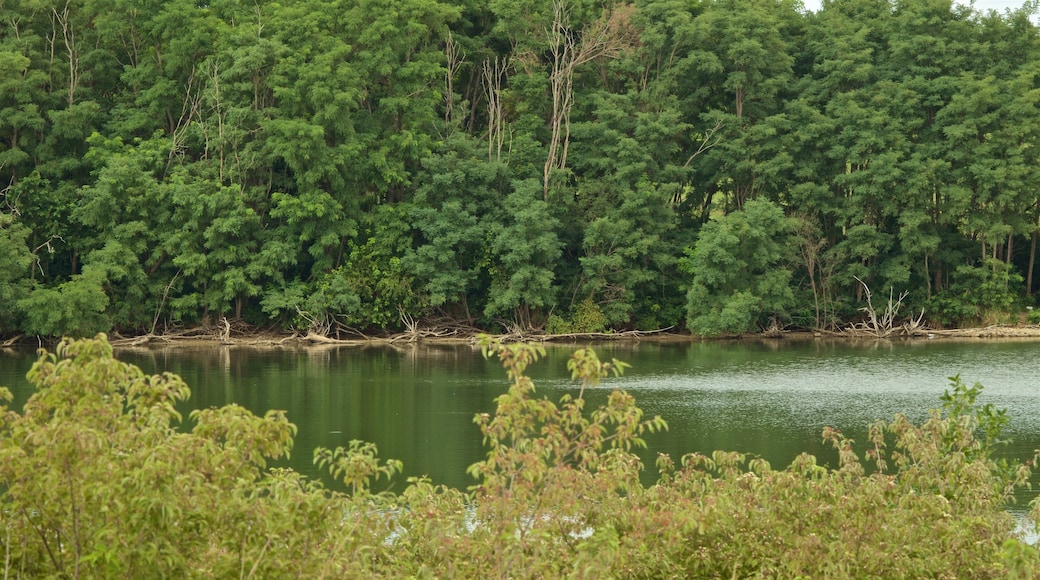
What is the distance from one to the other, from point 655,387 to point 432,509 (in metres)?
20.3

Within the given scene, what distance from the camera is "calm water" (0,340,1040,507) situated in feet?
74.5

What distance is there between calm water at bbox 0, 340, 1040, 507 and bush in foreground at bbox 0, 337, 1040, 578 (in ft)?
28.2

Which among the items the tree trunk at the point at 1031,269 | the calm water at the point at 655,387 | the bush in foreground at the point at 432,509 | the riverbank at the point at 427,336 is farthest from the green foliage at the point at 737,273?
the bush in foreground at the point at 432,509

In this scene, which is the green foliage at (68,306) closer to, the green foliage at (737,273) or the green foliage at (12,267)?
the green foliage at (12,267)

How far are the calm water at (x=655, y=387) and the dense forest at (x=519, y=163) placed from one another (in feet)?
8.29

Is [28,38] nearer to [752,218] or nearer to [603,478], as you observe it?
[752,218]

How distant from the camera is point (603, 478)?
29.0ft

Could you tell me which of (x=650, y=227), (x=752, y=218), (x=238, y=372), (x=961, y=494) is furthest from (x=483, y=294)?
(x=961, y=494)

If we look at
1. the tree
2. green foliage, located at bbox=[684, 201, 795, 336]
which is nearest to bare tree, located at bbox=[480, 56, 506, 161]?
the tree

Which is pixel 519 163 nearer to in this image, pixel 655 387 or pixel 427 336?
pixel 427 336

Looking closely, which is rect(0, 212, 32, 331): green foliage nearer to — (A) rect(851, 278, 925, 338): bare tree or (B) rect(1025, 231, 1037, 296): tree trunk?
(A) rect(851, 278, 925, 338): bare tree

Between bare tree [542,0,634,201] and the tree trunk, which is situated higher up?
bare tree [542,0,634,201]

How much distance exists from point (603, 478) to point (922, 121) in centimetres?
3586

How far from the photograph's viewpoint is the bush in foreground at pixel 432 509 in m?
7.19
